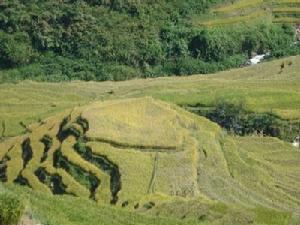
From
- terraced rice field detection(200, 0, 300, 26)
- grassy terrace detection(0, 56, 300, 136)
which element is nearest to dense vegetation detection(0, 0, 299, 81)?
terraced rice field detection(200, 0, 300, 26)

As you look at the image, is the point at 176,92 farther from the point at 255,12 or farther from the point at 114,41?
the point at 255,12

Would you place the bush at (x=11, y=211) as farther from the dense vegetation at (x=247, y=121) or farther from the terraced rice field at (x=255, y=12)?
the terraced rice field at (x=255, y=12)

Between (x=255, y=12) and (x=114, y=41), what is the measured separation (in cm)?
1420

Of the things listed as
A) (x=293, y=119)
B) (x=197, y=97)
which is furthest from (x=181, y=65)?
(x=293, y=119)

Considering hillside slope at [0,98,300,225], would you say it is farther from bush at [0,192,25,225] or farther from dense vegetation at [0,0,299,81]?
dense vegetation at [0,0,299,81]

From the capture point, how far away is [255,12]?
75562mm

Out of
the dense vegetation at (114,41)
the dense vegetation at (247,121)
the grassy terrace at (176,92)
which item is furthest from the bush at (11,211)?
the dense vegetation at (114,41)

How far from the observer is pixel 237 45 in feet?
236

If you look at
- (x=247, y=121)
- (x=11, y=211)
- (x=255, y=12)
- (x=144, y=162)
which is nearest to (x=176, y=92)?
(x=247, y=121)

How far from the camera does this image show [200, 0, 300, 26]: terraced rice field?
74562 millimetres

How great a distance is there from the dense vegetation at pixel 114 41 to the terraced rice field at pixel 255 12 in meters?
1.69

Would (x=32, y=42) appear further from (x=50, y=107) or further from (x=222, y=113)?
(x=222, y=113)

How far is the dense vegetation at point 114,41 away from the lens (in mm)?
68812

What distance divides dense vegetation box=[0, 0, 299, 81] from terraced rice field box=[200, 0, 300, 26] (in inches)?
66.5
